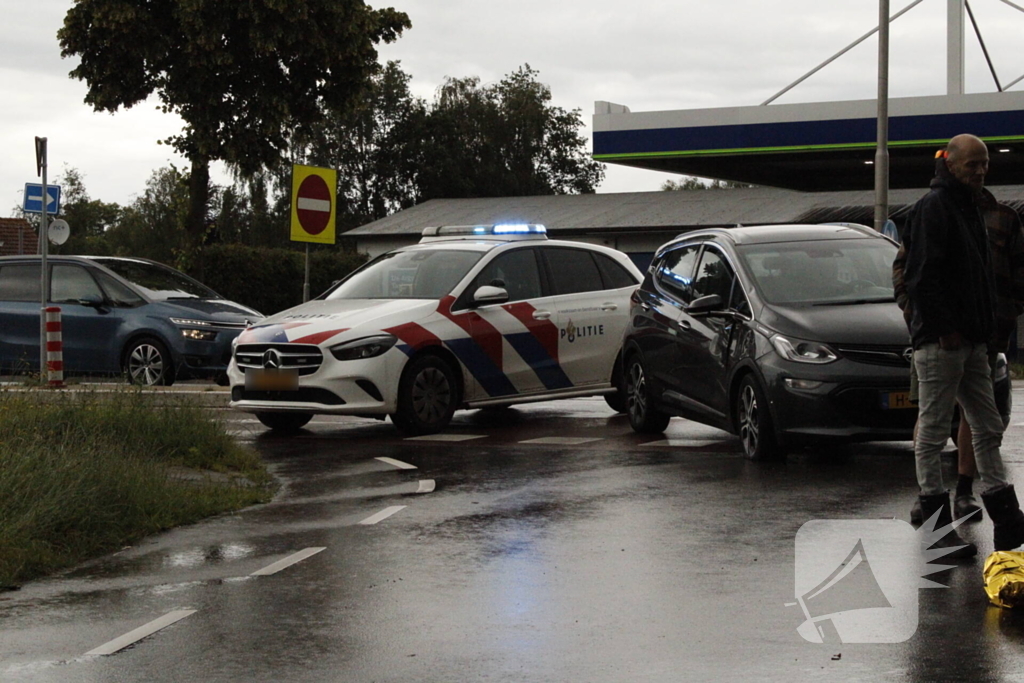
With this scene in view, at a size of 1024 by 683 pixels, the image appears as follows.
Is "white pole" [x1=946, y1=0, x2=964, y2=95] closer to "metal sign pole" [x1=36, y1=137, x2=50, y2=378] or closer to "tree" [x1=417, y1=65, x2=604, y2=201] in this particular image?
"metal sign pole" [x1=36, y1=137, x2=50, y2=378]

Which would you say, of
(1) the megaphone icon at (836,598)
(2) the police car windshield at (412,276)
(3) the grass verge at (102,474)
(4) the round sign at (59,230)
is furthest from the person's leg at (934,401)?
(4) the round sign at (59,230)

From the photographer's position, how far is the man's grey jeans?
7.12m

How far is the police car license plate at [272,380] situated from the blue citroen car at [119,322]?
495 cm

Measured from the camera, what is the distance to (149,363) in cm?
1795

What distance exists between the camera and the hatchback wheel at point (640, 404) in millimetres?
12641

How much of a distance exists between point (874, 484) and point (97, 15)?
25974 mm

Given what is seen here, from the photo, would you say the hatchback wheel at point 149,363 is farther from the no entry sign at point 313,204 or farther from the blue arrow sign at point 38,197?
the blue arrow sign at point 38,197

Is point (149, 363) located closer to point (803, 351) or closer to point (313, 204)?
point (313, 204)

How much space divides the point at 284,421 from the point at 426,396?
168 cm

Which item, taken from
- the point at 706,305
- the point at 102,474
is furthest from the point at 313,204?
the point at 102,474

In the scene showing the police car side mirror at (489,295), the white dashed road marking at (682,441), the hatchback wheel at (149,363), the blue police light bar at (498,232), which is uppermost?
the blue police light bar at (498,232)

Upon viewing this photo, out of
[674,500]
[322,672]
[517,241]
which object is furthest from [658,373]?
[322,672]

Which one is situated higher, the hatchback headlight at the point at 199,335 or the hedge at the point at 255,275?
the hedge at the point at 255,275

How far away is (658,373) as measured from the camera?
40.4ft
